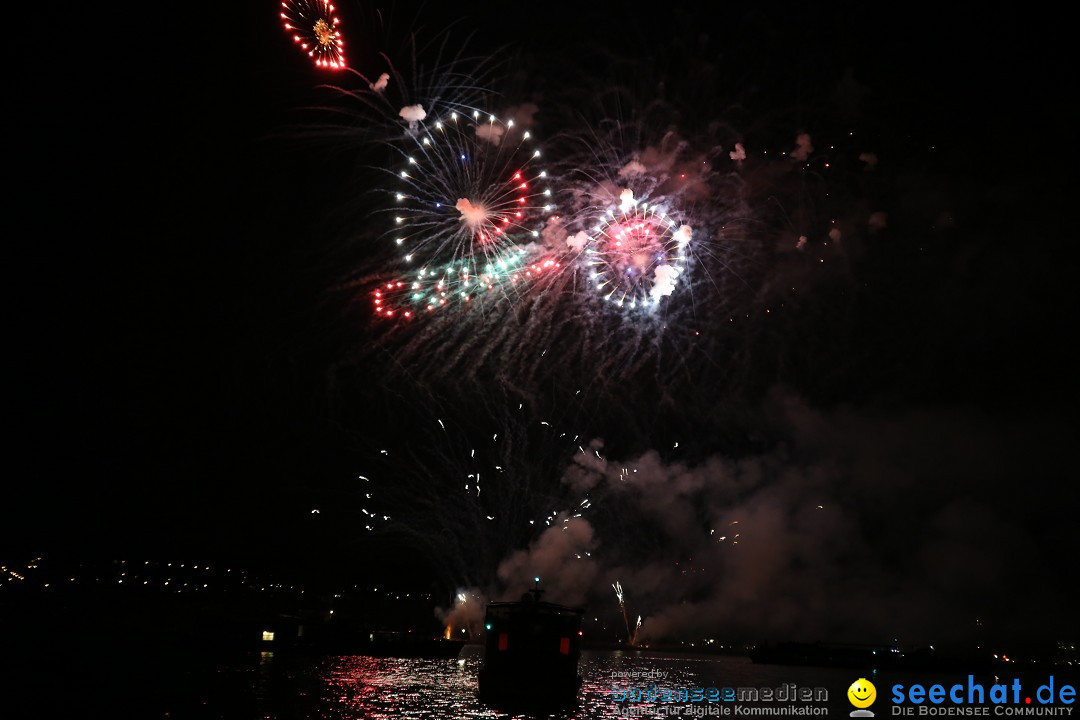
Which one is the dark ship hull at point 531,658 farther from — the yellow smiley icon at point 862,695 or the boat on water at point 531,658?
the yellow smiley icon at point 862,695

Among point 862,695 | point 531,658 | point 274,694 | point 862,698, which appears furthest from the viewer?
point 862,695

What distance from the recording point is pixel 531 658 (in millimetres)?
49969

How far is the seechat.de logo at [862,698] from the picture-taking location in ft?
174

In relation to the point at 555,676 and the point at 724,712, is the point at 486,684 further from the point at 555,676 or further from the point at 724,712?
the point at 724,712

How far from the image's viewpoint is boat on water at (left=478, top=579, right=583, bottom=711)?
160 ft

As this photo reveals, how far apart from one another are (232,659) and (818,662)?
12833cm

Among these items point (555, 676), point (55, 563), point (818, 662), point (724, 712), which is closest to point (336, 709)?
point (555, 676)

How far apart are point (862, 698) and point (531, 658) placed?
88.5 feet

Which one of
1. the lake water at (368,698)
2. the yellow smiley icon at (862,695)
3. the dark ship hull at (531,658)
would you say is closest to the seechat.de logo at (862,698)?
the yellow smiley icon at (862,695)

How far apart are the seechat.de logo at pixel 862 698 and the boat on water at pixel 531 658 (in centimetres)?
1991

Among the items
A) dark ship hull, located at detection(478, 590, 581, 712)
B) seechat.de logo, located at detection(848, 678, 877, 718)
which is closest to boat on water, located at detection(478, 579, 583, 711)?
dark ship hull, located at detection(478, 590, 581, 712)

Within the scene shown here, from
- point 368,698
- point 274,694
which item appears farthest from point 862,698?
point 274,694

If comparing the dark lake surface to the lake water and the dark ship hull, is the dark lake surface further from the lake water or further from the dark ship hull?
the dark ship hull

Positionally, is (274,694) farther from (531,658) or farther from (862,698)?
(862,698)
